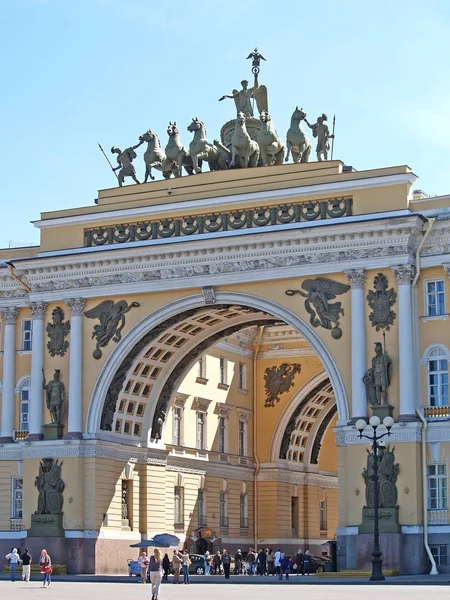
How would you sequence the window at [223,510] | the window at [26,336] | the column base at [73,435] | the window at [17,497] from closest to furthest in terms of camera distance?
the column base at [73,435]
the window at [17,497]
the window at [26,336]
the window at [223,510]

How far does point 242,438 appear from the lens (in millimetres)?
57000

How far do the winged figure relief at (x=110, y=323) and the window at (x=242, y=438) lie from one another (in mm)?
12687

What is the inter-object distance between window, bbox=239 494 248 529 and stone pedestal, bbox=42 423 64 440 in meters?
12.4

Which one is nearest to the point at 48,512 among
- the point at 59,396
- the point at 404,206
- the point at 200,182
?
the point at 59,396

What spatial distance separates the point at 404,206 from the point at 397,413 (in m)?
6.70

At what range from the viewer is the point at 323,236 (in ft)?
139

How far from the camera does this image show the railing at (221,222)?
42.7m

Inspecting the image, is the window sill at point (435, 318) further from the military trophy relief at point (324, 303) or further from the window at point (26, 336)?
the window at point (26, 336)

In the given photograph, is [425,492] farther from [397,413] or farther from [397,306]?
[397,306]

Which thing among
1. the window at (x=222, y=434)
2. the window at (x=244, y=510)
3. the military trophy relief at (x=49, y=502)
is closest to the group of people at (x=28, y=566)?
the military trophy relief at (x=49, y=502)

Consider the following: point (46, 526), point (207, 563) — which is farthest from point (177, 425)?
point (46, 526)

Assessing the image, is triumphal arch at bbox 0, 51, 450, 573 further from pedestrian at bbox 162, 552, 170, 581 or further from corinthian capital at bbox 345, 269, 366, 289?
pedestrian at bbox 162, 552, 170, 581

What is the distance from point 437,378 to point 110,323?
12.2 metres

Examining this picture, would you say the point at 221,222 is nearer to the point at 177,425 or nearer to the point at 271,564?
the point at 177,425
